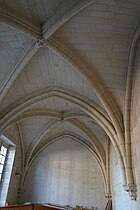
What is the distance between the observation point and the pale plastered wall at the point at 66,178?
40.2 feet

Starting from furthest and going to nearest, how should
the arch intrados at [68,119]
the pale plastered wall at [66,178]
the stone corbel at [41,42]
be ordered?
1. the pale plastered wall at [66,178]
2. the arch intrados at [68,119]
3. the stone corbel at [41,42]

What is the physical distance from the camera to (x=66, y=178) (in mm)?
12922

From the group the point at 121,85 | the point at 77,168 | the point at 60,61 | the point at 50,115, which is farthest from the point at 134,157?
the point at 77,168

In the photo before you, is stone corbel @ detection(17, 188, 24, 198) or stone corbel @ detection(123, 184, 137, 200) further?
stone corbel @ detection(17, 188, 24, 198)

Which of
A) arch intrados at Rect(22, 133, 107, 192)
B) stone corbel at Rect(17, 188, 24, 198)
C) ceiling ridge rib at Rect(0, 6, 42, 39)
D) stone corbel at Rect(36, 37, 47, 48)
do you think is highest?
ceiling ridge rib at Rect(0, 6, 42, 39)

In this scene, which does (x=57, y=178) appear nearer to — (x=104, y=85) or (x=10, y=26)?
(x=104, y=85)

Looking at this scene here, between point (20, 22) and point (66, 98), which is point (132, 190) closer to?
point (66, 98)

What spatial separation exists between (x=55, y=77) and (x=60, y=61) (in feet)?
3.53

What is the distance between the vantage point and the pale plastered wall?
12266 millimetres

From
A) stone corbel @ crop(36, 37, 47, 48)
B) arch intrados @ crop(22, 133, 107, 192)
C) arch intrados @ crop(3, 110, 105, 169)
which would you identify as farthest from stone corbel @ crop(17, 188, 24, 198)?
stone corbel @ crop(36, 37, 47, 48)

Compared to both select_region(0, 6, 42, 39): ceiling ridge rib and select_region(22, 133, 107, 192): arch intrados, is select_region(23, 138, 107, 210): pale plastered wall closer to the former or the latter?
select_region(22, 133, 107, 192): arch intrados

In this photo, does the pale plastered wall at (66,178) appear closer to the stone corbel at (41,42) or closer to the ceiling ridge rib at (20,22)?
the stone corbel at (41,42)

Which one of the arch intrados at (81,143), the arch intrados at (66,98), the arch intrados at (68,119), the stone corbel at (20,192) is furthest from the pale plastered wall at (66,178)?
the arch intrados at (66,98)

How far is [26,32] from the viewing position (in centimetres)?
675
